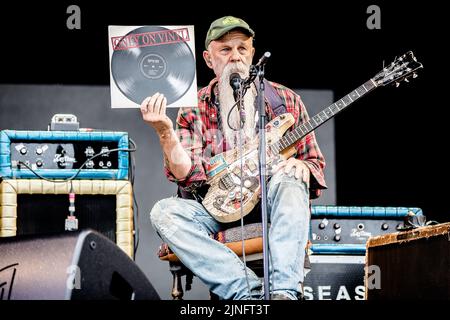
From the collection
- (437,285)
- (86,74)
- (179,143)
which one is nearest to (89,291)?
(179,143)

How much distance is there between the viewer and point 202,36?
3.68m

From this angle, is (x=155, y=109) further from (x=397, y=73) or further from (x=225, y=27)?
(x=397, y=73)

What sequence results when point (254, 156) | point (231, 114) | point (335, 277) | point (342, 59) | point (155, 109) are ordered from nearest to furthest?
point (155, 109) → point (254, 156) → point (231, 114) → point (335, 277) → point (342, 59)

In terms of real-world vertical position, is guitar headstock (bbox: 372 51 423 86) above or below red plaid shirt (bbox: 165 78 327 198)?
above

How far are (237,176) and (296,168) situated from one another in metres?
0.26

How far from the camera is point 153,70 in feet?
9.37

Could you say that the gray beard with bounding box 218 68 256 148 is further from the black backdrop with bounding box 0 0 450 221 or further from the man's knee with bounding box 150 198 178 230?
the black backdrop with bounding box 0 0 450 221

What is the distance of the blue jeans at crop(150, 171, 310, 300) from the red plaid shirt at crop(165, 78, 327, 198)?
14 cm

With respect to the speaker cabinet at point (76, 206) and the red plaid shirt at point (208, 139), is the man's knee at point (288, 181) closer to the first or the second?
the red plaid shirt at point (208, 139)

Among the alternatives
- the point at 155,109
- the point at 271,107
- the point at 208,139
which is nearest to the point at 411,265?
the point at 271,107

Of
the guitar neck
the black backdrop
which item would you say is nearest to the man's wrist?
the guitar neck

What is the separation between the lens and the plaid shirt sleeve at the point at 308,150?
9.12 feet

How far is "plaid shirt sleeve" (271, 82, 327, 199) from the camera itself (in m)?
2.78
